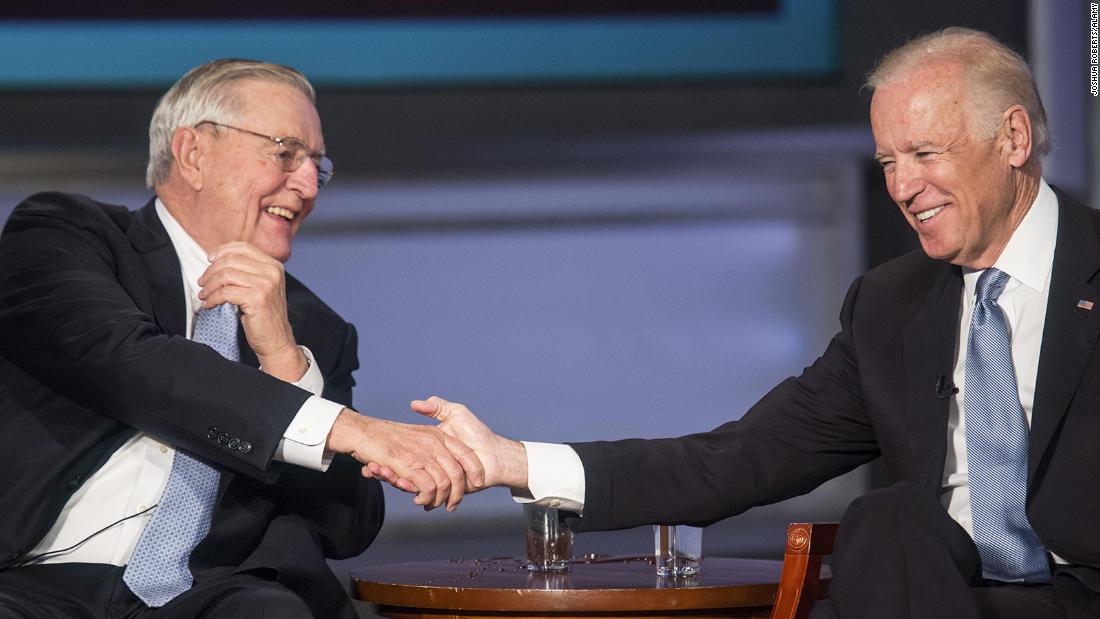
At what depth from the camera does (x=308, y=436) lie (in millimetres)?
2291

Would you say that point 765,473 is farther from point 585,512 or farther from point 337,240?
point 337,240

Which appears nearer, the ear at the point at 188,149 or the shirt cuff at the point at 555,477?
the shirt cuff at the point at 555,477

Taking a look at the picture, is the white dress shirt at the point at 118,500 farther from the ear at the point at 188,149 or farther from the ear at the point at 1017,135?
the ear at the point at 1017,135

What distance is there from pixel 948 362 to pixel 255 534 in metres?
1.16

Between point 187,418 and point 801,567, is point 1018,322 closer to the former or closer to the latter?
point 801,567

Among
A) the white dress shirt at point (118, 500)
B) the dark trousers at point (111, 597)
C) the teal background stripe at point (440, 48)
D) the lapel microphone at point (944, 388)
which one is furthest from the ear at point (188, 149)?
the teal background stripe at point (440, 48)

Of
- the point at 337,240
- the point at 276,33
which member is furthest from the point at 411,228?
the point at 276,33

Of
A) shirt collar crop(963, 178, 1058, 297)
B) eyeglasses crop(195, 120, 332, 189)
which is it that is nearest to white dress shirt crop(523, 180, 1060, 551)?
shirt collar crop(963, 178, 1058, 297)

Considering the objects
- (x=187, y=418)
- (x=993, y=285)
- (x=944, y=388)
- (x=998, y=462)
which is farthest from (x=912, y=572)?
(x=187, y=418)

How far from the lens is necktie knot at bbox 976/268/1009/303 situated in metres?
2.32

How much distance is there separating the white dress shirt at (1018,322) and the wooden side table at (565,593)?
0.56ft

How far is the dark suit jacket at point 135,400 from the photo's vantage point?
228cm

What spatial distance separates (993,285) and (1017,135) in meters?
0.24

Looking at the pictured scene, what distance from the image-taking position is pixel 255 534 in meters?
2.47
